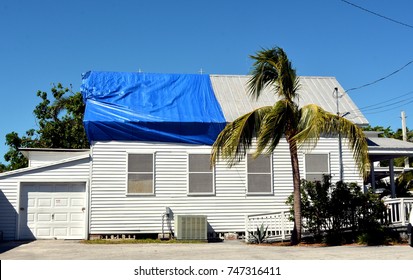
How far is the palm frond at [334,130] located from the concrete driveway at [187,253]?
8.44 ft

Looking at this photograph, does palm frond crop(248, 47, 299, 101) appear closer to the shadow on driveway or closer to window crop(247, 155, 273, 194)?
window crop(247, 155, 273, 194)

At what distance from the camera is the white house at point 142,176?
19172mm

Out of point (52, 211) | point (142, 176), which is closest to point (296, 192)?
point (142, 176)

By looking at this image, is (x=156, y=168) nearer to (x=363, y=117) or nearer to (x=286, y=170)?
(x=286, y=170)

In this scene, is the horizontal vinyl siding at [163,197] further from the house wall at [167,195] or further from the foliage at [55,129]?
the foliage at [55,129]

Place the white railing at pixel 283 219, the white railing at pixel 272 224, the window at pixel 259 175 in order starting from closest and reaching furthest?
the white railing at pixel 283 219 → the white railing at pixel 272 224 → the window at pixel 259 175

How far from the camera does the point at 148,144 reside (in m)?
19.6

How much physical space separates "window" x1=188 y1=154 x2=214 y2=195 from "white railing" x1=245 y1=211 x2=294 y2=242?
1.94 metres

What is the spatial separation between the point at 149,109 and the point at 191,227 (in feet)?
15.8

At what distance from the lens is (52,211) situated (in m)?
19.3

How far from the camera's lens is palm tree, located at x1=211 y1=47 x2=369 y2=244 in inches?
595

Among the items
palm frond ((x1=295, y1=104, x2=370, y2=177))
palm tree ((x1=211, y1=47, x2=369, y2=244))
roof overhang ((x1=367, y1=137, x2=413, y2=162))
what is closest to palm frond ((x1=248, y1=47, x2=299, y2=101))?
palm tree ((x1=211, y1=47, x2=369, y2=244))

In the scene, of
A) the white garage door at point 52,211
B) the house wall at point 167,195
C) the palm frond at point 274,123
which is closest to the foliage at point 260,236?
the house wall at point 167,195

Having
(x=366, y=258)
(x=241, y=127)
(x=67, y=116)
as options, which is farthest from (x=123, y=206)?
(x=67, y=116)
